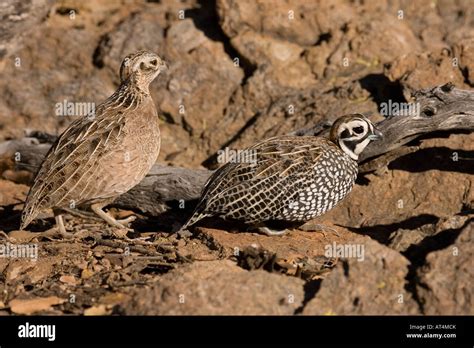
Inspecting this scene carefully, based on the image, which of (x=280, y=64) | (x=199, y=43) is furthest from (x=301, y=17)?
(x=199, y=43)

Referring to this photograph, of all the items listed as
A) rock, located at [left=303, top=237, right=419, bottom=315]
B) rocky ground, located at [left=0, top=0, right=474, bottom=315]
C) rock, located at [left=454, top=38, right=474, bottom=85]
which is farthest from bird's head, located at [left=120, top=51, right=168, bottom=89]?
rock, located at [left=303, top=237, right=419, bottom=315]

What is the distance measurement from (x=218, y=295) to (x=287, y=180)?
2655mm

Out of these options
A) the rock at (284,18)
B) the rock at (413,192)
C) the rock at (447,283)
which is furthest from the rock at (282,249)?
the rock at (284,18)

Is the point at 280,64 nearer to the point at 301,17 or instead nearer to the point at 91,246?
the point at 301,17

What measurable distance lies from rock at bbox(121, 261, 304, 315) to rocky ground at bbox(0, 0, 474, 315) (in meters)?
0.01

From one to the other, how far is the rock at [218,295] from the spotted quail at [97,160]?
2551 mm

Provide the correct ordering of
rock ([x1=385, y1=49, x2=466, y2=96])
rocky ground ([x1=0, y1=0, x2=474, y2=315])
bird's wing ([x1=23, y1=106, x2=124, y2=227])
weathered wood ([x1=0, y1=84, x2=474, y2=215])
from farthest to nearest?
rock ([x1=385, y1=49, x2=466, y2=96]) → weathered wood ([x1=0, y1=84, x2=474, y2=215]) → bird's wing ([x1=23, y1=106, x2=124, y2=227]) → rocky ground ([x1=0, y1=0, x2=474, y2=315])

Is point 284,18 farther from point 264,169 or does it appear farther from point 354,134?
point 264,169

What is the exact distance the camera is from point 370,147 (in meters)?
10.3

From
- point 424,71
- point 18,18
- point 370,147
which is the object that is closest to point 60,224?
point 370,147

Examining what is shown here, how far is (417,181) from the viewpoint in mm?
10711

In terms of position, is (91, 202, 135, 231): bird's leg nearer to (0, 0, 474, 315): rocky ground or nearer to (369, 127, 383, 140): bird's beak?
(0, 0, 474, 315): rocky ground

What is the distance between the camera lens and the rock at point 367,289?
22.7ft

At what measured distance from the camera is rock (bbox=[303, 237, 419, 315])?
6930 mm
